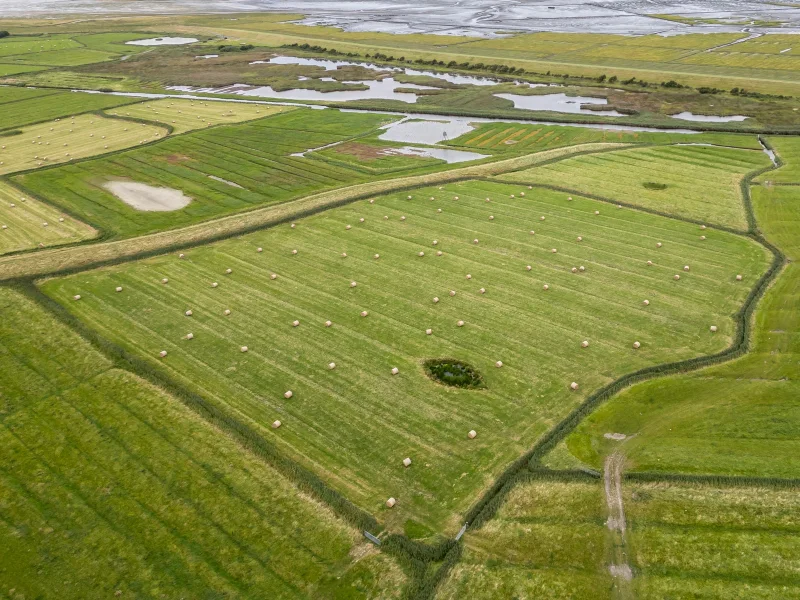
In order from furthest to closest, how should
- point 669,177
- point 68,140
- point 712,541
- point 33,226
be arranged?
point 68,140
point 669,177
point 33,226
point 712,541

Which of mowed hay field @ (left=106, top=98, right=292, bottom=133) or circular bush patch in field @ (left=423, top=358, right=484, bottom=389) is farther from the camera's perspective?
mowed hay field @ (left=106, top=98, right=292, bottom=133)

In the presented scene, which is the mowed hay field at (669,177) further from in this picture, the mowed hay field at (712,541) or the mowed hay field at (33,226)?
the mowed hay field at (33,226)

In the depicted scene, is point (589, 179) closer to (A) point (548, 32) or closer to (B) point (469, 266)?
(B) point (469, 266)

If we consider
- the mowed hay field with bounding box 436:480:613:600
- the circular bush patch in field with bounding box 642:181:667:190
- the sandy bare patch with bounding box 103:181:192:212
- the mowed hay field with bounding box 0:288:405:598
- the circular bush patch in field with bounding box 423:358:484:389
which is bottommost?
the mowed hay field with bounding box 0:288:405:598

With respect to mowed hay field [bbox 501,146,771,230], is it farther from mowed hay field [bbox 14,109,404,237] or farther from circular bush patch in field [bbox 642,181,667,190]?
mowed hay field [bbox 14,109,404,237]

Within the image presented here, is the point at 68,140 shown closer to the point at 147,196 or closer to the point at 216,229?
the point at 147,196

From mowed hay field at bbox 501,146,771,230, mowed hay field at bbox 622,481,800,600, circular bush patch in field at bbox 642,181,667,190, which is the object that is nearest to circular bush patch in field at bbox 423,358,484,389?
mowed hay field at bbox 622,481,800,600

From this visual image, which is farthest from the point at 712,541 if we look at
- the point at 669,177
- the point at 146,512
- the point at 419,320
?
the point at 669,177

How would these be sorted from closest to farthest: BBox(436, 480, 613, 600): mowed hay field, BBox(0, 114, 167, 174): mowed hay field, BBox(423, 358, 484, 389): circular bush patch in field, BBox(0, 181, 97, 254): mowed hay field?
1. BBox(436, 480, 613, 600): mowed hay field
2. BBox(423, 358, 484, 389): circular bush patch in field
3. BBox(0, 181, 97, 254): mowed hay field
4. BBox(0, 114, 167, 174): mowed hay field
